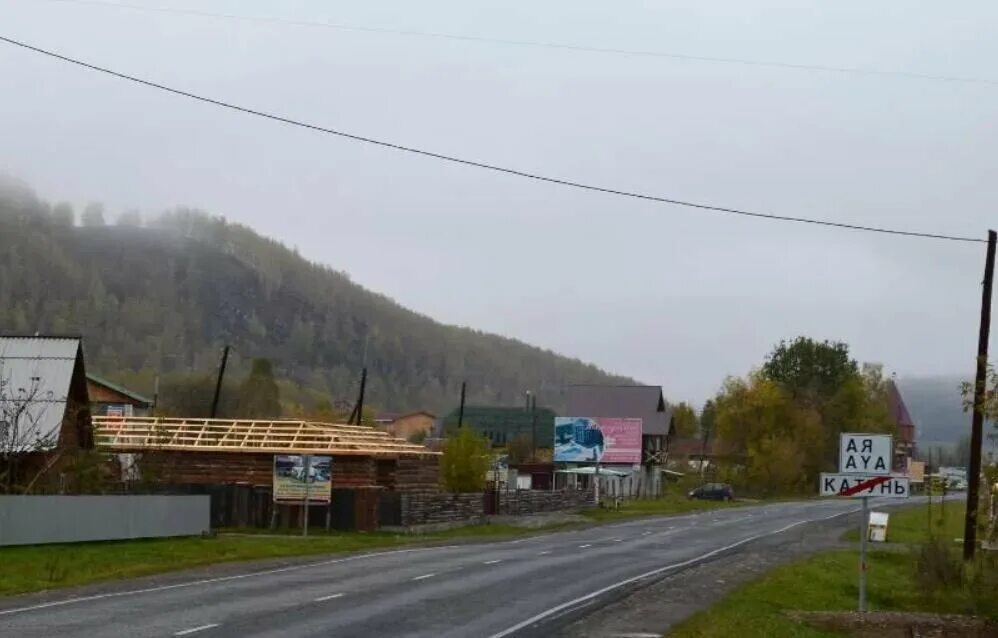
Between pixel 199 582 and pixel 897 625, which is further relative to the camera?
pixel 199 582

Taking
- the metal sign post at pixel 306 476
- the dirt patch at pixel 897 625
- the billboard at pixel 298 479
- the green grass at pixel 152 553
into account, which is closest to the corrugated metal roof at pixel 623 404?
the green grass at pixel 152 553

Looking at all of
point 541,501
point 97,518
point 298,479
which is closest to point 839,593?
point 97,518

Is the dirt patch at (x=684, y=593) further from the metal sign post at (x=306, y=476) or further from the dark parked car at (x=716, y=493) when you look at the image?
the dark parked car at (x=716, y=493)

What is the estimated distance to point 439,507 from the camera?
184ft

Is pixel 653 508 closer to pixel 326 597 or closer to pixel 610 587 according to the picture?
pixel 610 587

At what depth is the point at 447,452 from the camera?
222 feet

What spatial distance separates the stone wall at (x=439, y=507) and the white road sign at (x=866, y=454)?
30.8 meters

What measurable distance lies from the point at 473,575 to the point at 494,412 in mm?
128058

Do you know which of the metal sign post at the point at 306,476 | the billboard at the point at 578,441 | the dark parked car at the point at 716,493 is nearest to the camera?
the metal sign post at the point at 306,476

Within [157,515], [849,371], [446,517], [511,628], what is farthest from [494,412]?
[511,628]

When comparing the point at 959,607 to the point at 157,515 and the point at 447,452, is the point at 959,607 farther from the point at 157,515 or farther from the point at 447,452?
the point at 447,452

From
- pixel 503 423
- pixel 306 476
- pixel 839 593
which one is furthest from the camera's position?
pixel 503 423

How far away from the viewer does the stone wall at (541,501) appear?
6712 cm

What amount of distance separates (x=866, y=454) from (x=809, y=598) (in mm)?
5792
